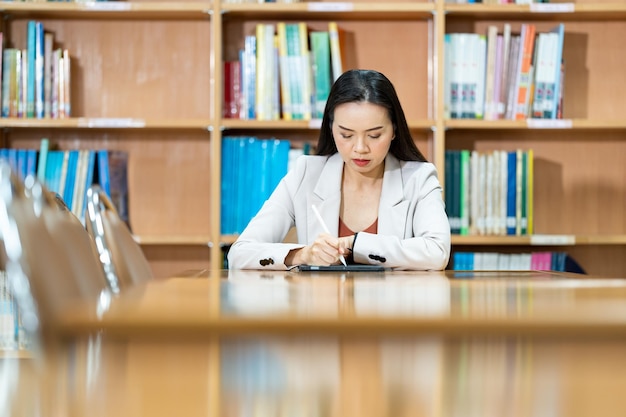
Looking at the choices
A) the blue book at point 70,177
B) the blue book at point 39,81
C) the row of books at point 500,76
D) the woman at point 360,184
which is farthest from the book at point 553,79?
the blue book at point 39,81

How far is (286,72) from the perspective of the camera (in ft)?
11.5

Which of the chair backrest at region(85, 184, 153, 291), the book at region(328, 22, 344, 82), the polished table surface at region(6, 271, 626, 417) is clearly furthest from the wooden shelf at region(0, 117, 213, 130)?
the polished table surface at region(6, 271, 626, 417)

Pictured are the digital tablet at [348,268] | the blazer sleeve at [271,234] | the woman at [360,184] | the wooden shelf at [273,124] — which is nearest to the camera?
the digital tablet at [348,268]

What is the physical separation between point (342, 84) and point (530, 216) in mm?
1236

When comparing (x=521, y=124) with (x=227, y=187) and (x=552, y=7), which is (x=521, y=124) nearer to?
(x=552, y=7)

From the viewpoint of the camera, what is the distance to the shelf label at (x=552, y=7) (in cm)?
354

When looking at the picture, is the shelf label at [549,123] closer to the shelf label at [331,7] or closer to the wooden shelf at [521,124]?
the wooden shelf at [521,124]

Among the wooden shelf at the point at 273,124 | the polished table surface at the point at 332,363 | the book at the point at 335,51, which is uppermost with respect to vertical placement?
the book at the point at 335,51

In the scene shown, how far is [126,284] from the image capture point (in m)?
1.67

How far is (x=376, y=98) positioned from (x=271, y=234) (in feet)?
1.76

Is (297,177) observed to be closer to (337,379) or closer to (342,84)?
(342,84)

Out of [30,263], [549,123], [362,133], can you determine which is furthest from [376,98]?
[30,263]

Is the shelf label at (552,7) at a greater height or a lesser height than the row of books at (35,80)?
greater

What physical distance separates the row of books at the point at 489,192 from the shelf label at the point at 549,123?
0.40 ft
